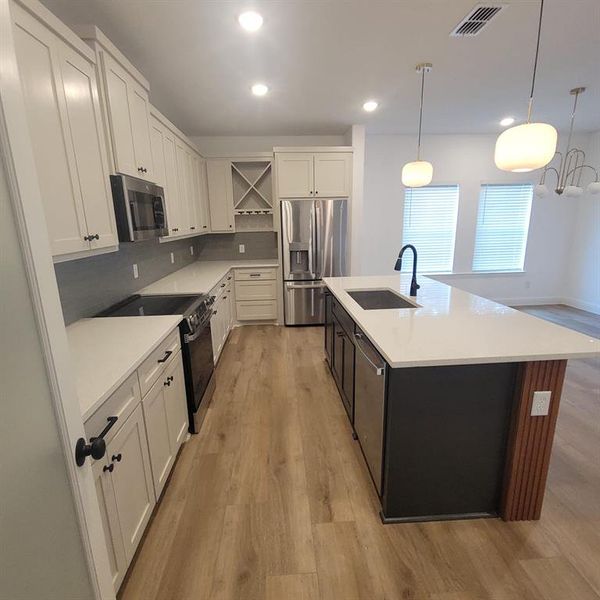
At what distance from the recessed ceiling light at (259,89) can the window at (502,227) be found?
161 inches

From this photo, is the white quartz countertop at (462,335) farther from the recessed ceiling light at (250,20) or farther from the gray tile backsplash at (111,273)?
the recessed ceiling light at (250,20)

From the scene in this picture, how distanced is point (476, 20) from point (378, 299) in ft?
6.55

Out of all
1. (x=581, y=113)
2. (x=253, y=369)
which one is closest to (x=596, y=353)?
(x=253, y=369)

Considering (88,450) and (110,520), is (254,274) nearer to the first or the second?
(110,520)

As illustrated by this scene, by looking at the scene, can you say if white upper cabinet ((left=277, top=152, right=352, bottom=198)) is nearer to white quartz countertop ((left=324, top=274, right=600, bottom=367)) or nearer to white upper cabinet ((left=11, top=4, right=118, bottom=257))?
white quartz countertop ((left=324, top=274, right=600, bottom=367))

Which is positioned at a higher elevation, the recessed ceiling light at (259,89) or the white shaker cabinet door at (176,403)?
the recessed ceiling light at (259,89)

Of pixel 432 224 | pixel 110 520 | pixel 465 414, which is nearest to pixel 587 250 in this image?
pixel 432 224

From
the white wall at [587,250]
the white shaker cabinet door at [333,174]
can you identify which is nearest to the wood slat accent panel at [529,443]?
the white shaker cabinet door at [333,174]

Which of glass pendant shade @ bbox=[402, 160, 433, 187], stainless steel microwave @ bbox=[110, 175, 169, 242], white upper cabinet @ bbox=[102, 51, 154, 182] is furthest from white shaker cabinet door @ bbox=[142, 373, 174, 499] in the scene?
glass pendant shade @ bbox=[402, 160, 433, 187]

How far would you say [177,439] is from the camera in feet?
6.96

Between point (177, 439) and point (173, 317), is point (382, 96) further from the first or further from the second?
point (177, 439)

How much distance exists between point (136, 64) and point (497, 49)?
2.85 metres

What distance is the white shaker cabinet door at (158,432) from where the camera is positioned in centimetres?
166

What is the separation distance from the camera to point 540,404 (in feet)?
5.13
